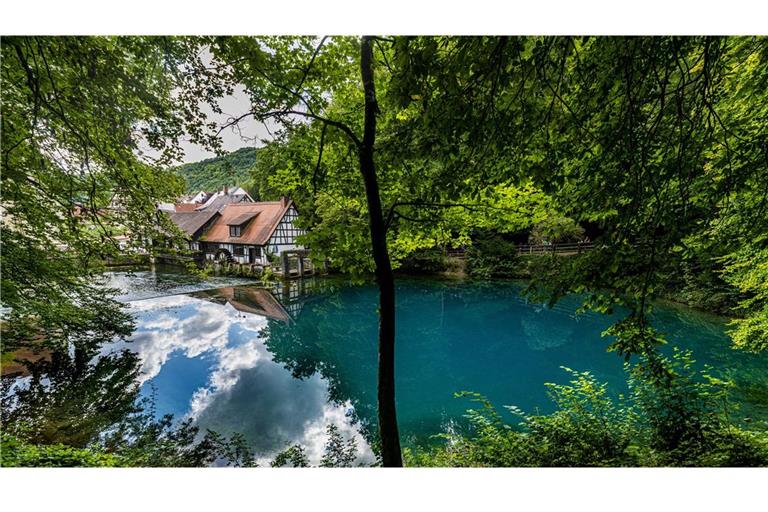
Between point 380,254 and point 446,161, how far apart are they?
0.53 meters

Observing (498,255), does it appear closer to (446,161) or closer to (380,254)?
(446,161)

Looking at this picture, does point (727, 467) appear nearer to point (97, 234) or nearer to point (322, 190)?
point (322, 190)

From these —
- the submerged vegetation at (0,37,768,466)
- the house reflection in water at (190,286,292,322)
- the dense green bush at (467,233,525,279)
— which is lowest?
the house reflection in water at (190,286,292,322)

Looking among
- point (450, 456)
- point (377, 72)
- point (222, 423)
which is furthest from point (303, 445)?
point (377, 72)

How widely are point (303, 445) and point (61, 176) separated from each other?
9.25 feet

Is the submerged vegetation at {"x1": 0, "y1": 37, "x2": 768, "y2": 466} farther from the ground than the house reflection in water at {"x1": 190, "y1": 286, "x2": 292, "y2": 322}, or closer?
farther from the ground

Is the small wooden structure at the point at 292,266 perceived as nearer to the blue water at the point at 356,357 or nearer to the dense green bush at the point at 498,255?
the blue water at the point at 356,357

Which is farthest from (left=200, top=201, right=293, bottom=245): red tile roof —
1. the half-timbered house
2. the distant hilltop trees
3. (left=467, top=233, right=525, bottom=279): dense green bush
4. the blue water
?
the distant hilltop trees

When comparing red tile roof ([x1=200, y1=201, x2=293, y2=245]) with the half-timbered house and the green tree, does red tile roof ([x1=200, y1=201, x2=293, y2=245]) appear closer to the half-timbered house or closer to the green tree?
the half-timbered house

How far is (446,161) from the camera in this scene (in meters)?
1.37

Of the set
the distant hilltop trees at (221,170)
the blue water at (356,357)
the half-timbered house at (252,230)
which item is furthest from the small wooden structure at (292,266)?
the distant hilltop trees at (221,170)

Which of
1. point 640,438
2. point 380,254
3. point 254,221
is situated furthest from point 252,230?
point 640,438

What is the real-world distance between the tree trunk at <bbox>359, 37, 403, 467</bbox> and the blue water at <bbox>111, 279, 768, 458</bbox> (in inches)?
67.4

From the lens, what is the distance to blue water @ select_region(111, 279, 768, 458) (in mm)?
3289
